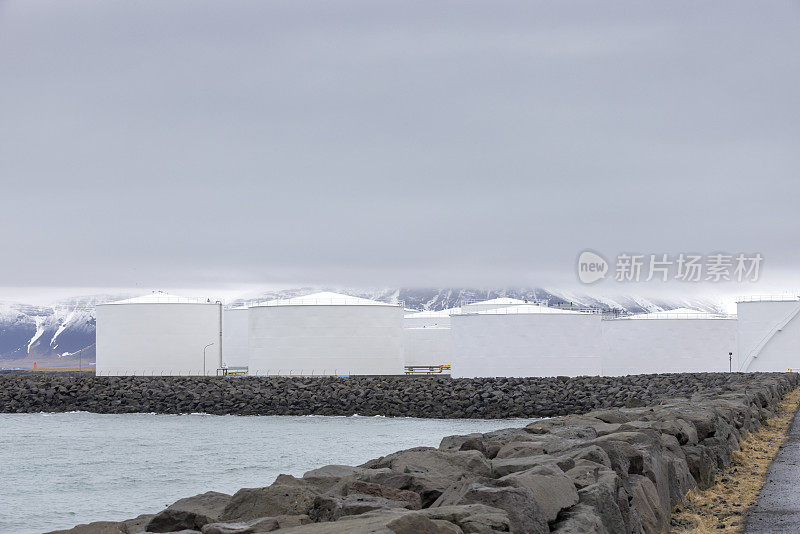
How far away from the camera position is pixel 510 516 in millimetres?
5438

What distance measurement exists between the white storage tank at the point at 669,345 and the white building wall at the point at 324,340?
46.0ft

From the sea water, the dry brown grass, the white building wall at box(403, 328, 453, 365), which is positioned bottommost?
the sea water

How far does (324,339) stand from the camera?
51.8 metres

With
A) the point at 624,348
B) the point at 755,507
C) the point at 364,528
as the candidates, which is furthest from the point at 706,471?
the point at 624,348

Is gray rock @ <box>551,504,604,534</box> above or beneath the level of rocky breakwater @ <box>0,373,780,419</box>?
above

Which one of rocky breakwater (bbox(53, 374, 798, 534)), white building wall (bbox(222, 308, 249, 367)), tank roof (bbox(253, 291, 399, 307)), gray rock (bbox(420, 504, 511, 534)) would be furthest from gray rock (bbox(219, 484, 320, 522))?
white building wall (bbox(222, 308, 249, 367))

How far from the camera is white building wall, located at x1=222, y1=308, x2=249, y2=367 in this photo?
6850 cm

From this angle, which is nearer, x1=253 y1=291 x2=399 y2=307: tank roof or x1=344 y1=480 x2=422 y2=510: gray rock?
x1=344 y1=480 x2=422 y2=510: gray rock

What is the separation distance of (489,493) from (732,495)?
14.3 ft

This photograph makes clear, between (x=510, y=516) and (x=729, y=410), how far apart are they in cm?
879

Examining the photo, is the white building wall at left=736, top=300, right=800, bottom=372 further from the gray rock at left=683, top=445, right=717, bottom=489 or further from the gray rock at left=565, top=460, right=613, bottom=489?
the gray rock at left=565, top=460, right=613, bottom=489

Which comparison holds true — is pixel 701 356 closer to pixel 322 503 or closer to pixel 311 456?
pixel 311 456

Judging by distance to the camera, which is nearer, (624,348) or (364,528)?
(364,528)

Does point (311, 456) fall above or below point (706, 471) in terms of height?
below
